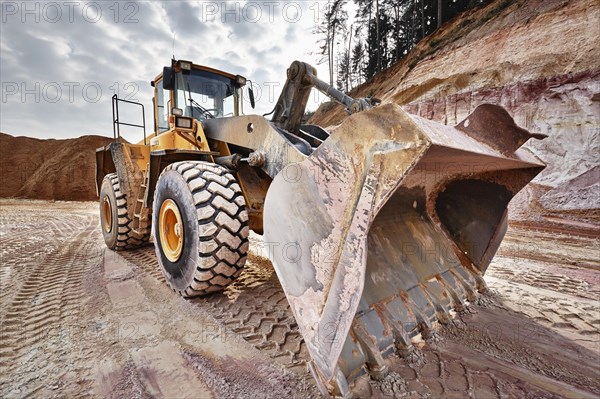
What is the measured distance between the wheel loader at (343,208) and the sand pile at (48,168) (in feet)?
65.5

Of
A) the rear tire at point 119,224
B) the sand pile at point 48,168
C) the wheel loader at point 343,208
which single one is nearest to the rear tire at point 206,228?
the wheel loader at point 343,208

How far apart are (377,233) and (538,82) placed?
26.8ft

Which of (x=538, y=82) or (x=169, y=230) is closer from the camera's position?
(x=169, y=230)

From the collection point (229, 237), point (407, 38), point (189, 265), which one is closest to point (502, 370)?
point (229, 237)

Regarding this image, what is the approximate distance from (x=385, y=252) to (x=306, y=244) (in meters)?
0.83

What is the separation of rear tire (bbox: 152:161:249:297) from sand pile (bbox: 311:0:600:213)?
7066 mm

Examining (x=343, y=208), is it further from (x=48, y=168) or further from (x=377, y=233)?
(x=48, y=168)

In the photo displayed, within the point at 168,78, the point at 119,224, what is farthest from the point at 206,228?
the point at 119,224

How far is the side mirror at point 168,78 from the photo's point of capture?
3237mm

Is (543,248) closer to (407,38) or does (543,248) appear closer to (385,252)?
(385,252)

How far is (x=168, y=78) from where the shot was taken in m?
3.26

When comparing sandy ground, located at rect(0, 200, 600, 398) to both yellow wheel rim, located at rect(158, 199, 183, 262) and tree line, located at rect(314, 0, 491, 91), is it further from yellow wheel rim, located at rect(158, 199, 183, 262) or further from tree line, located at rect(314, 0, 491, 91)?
tree line, located at rect(314, 0, 491, 91)

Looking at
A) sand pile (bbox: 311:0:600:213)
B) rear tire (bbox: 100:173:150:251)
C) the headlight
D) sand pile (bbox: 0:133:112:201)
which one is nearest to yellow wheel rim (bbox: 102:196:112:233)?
rear tire (bbox: 100:173:150:251)

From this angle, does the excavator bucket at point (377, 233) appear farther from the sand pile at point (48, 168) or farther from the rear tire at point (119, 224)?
the sand pile at point (48, 168)
